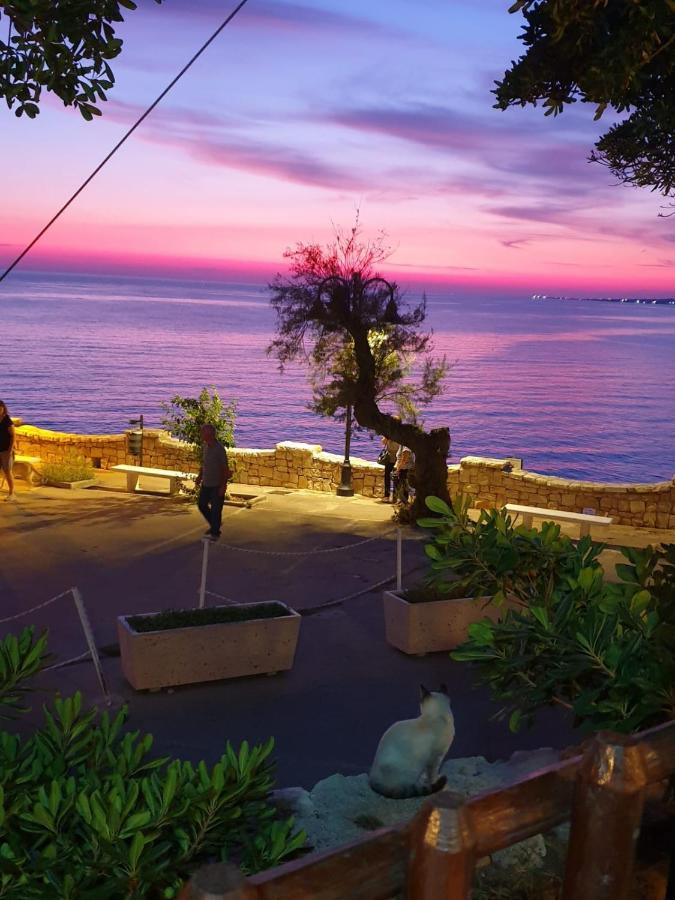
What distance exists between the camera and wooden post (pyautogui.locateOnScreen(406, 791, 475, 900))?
1699 millimetres

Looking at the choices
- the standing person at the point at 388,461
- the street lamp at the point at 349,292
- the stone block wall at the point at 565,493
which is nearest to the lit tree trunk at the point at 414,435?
the street lamp at the point at 349,292

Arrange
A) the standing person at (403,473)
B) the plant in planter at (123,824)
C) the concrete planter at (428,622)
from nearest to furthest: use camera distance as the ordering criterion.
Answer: the plant in planter at (123,824), the concrete planter at (428,622), the standing person at (403,473)

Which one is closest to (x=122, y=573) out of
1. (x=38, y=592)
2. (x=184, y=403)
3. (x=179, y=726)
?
(x=38, y=592)

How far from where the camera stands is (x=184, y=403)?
61.2 ft

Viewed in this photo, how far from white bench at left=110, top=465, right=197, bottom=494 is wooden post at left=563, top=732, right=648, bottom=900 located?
16584mm

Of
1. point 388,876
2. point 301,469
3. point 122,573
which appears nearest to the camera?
point 388,876

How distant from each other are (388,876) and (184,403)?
17.3 metres

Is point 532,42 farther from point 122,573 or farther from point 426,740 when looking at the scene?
point 122,573

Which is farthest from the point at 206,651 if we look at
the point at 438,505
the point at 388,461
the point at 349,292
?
the point at 388,461

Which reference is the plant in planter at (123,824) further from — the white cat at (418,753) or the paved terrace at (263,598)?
the white cat at (418,753)

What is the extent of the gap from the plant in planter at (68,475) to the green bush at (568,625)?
1594 cm

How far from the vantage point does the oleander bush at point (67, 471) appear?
63.6 ft

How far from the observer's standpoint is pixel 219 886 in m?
1.54

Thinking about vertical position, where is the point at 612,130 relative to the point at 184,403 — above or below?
above
